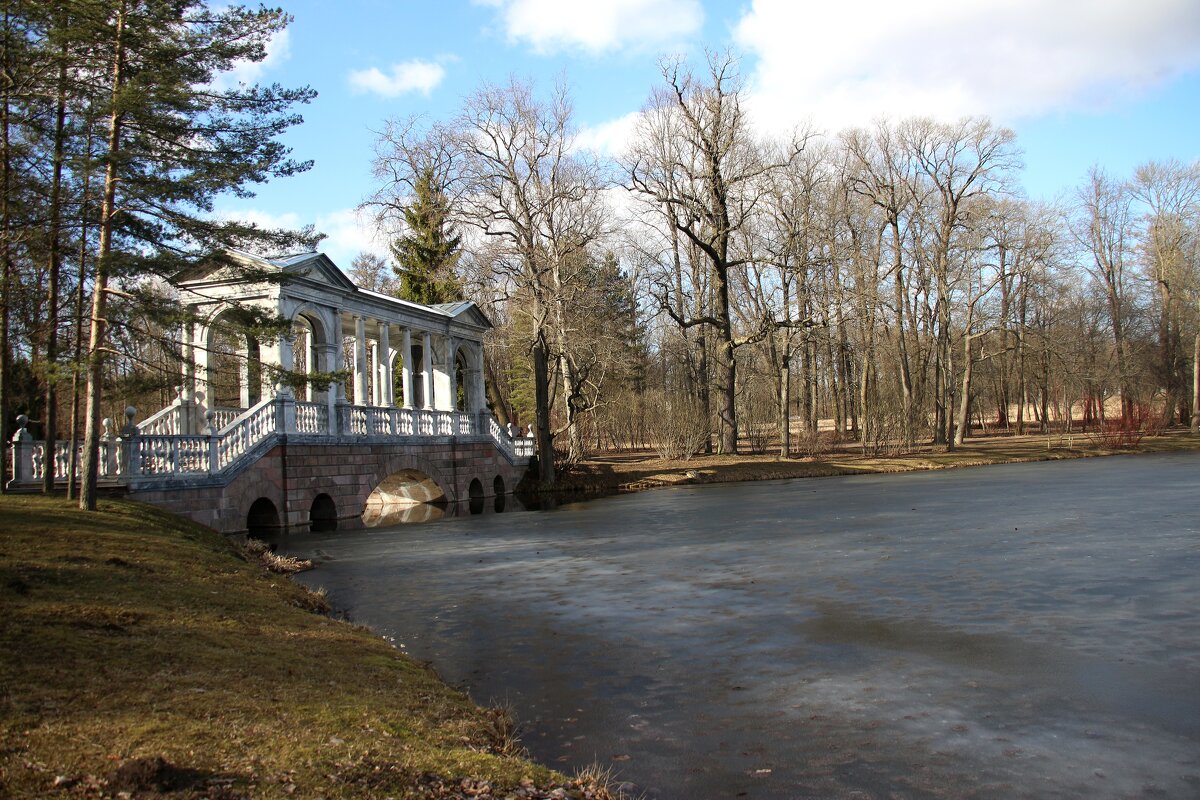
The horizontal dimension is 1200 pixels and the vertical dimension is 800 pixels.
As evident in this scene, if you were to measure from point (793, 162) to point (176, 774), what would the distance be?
38834 millimetres

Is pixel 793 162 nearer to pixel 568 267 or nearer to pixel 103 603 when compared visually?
pixel 568 267

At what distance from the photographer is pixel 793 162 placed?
39.5 m

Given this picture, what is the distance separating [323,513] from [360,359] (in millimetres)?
8888

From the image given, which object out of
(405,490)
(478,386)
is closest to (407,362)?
(478,386)

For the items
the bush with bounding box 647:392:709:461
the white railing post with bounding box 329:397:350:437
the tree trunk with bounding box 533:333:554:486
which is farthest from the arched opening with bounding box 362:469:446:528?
the bush with bounding box 647:392:709:461

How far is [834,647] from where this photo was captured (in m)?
8.02

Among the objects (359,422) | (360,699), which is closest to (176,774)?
(360,699)

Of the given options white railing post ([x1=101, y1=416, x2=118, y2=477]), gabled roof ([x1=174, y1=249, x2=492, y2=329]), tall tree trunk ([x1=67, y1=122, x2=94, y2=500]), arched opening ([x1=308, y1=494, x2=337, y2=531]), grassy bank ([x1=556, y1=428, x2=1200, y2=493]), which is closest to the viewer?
tall tree trunk ([x1=67, y1=122, x2=94, y2=500])

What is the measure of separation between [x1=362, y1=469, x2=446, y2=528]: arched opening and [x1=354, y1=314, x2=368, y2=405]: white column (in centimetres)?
308

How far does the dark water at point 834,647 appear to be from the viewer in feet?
17.4

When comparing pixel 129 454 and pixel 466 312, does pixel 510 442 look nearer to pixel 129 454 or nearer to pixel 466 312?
pixel 466 312

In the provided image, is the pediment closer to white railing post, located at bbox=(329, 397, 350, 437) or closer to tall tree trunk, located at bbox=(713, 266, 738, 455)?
white railing post, located at bbox=(329, 397, 350, 437)

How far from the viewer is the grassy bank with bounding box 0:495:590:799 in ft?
13.4

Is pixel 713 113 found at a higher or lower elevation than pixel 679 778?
higher
